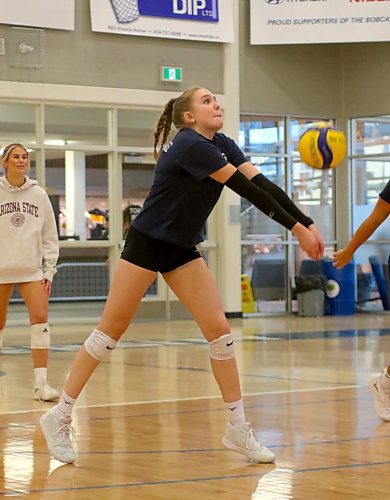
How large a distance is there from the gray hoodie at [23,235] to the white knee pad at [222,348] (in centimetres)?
312

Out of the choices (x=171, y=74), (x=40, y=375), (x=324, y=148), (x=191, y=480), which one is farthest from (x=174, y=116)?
(x=171, y=74)

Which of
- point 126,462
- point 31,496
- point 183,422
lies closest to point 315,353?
point 183,422

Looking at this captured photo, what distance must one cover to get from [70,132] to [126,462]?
12951 mm

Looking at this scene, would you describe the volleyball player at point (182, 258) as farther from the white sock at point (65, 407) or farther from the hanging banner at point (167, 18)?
the hanging banner at point (167, 18)

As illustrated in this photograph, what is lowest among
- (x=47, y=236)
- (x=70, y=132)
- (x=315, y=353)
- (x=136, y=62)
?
(x=315, y=353)

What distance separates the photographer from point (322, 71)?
20.8m

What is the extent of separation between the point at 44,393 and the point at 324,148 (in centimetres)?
329

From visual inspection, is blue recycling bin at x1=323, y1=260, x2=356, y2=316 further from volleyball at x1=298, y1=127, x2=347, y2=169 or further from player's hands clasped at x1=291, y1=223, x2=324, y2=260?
player's hands clasped at x1=291, y1=223, x2=324, y2=260

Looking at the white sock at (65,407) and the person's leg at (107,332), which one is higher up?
the person's leg at (107,332)

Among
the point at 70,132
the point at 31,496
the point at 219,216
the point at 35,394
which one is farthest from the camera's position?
the point at 219,216

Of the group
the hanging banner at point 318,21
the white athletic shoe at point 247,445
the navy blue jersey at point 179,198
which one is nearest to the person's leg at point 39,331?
the white athletic shoe at point 247,445

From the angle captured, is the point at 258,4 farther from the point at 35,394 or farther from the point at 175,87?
the point at 35,394

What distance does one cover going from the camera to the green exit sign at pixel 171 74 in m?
18.7

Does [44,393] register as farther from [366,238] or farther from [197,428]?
[366,238]
